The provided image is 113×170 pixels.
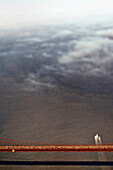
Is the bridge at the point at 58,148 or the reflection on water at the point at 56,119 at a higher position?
the reflection on water at the point at 56,119

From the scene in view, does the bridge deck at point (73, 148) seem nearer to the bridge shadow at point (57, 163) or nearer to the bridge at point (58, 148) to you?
Result: the bridge at point (58, 148)

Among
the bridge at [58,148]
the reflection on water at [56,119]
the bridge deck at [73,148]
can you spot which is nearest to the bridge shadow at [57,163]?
the reflection on water at [56,119]

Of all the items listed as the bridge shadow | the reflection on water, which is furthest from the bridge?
the reflection on water

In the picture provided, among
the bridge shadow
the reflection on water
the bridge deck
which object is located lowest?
the bridge shadow

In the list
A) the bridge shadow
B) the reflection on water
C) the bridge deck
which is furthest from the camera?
the reflection on water

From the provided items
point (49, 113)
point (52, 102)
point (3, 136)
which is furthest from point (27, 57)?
point (3, 136)

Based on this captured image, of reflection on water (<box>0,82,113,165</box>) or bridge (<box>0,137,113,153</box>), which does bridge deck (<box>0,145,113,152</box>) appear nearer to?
bridge (<box>0,137,113,153</box>)

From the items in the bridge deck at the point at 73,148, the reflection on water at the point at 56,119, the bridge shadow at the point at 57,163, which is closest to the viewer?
the bridge deck at the point at 73,148

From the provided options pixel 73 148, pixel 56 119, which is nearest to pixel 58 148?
pixel 73 148

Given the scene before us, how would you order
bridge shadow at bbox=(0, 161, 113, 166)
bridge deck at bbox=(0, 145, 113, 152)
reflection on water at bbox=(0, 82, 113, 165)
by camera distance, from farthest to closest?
1. reflection on water at bbox=(0, 82, 113, 165)
2. bridge shadow at bbox=(0, 161, 113, 166)
3. bridge deck at bbox=(0, 145, 113, 152)

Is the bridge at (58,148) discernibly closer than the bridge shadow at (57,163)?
Yes

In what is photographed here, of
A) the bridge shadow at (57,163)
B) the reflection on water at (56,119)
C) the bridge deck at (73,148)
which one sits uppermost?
the reflection on water at (56,119)
